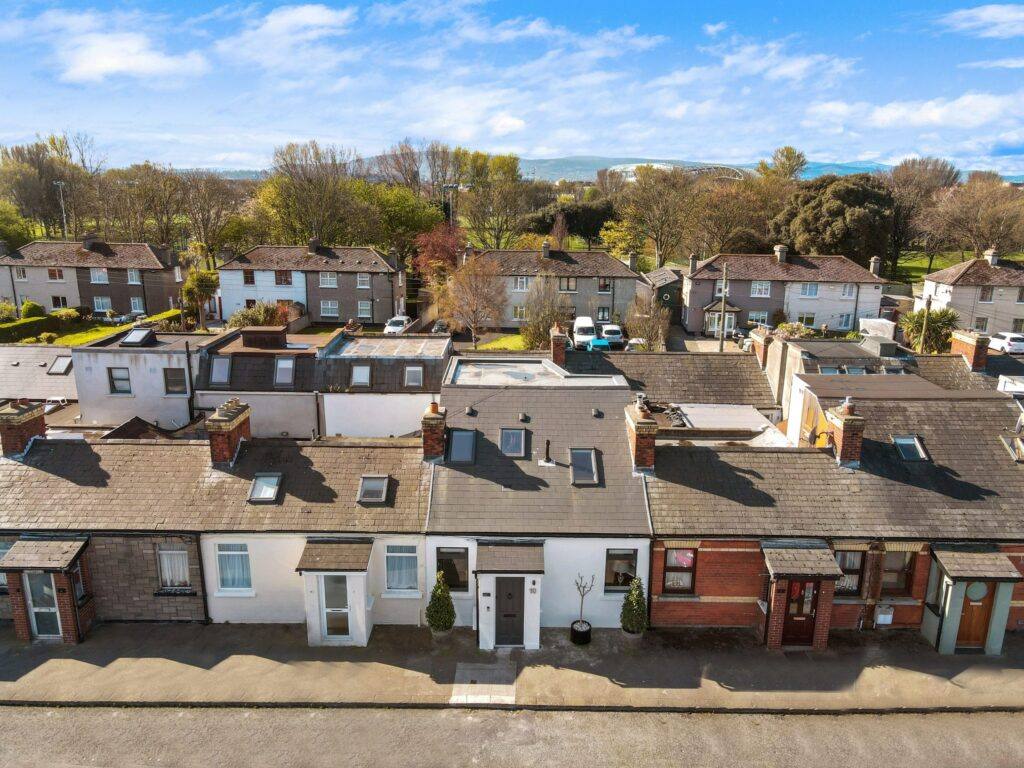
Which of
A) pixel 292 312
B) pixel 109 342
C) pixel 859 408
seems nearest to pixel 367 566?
pixel 859 408

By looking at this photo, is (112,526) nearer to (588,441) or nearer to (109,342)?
(588,441)

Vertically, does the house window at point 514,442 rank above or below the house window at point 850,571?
above

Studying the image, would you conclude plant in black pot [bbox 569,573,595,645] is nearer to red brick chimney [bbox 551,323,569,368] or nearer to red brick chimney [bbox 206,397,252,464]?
red brick chimney [bbox 206,397,252,464]

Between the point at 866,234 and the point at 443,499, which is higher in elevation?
the point at 866,234

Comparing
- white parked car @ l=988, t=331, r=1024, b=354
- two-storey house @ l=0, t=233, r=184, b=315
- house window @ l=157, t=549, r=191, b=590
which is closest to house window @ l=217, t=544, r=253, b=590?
house window @ l=157, t=549, r=191, b=590

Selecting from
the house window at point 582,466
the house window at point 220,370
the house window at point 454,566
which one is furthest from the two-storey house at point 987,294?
the house window at point 454,566

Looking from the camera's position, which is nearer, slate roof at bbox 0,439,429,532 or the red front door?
the red front door

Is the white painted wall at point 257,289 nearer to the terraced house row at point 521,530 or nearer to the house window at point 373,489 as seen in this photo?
the terraced house row at point 521,530
